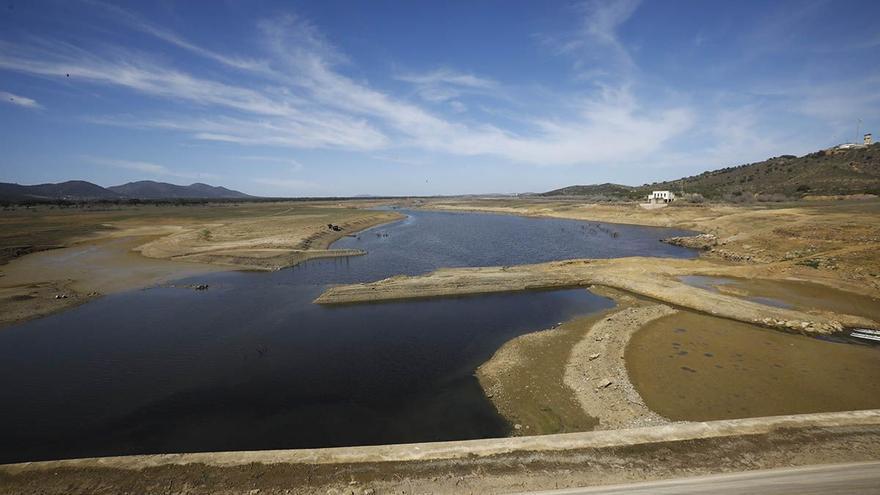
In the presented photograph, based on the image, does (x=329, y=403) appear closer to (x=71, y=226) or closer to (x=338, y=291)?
(x=338, y=291)

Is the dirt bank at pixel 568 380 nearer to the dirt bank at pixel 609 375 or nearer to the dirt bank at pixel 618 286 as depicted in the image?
the dirt bank at pixel 609 375

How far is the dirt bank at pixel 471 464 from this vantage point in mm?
9617

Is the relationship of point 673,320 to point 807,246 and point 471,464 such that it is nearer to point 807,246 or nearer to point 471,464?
point 471,464

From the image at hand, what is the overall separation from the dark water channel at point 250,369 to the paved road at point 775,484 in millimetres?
4827

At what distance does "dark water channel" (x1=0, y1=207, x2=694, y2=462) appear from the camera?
13.5 metres

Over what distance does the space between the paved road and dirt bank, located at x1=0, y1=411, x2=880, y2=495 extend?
271 millimetres

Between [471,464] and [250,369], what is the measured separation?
1271 centimetres

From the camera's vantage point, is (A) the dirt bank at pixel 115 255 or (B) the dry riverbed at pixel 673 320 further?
(A) the dirt bank at pixel 115 255

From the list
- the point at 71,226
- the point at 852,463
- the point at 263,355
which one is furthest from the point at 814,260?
the point at 71,226

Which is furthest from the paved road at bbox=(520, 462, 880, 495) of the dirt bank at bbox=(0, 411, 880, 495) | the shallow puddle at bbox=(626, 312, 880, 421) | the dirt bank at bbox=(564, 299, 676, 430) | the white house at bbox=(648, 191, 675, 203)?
the white house at bbox=(648, 191, 675, 203)

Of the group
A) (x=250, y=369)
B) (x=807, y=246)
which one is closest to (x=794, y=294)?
(x=807, y=246)

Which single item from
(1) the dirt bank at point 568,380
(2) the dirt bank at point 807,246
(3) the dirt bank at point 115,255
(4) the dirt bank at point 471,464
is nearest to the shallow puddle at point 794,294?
(2) the dirt bank at point 807,246

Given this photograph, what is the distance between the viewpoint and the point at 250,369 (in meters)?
18.3

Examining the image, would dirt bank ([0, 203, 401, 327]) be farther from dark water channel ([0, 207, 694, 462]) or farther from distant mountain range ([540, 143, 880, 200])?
distant mountain range ([540, 143, 880, 200])
